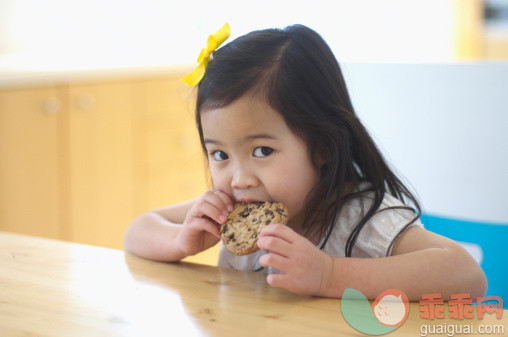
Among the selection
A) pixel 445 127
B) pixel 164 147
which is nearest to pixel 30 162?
pixel 164 147

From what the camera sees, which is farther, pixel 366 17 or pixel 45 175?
pixel 366 17

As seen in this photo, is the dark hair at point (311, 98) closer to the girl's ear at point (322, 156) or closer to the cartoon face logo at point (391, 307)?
the girl's ear at point (322, 156)

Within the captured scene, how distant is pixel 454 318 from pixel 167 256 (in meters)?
0.44

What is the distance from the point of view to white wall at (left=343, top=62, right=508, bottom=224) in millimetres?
1532

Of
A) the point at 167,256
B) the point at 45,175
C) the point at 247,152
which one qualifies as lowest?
the point at 45,175

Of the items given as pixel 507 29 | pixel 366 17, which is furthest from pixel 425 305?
pixel 507 29

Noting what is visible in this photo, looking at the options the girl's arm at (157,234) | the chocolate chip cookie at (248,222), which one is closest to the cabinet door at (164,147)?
the girl's arm at (157,234)

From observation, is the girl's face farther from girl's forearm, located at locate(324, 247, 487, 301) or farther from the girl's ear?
girl's forearm, located at locate(324, 247, 487, 301)

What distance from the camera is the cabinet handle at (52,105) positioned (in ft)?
8.29

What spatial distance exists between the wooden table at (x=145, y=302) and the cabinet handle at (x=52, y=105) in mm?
1653

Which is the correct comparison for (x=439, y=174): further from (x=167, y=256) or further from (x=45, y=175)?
(x=45, y=175)

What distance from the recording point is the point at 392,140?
1.70 metres

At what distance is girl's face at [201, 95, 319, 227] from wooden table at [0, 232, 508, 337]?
0.42ft

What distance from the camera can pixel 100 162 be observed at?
2.81 meters
